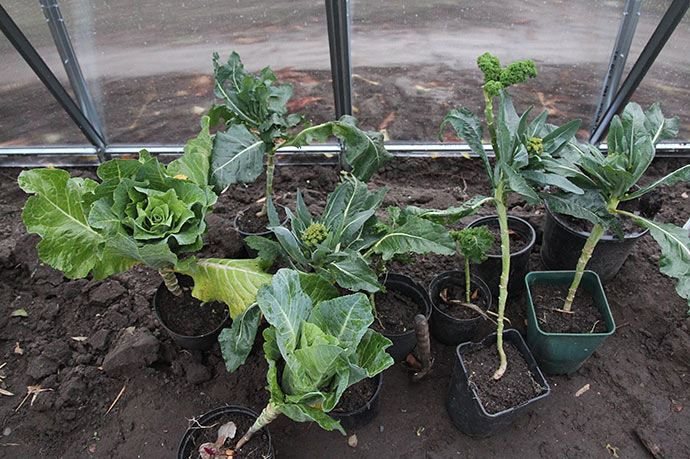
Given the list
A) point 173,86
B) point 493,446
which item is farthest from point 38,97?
point 493,446

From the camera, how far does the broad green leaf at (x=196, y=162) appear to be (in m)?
2.16

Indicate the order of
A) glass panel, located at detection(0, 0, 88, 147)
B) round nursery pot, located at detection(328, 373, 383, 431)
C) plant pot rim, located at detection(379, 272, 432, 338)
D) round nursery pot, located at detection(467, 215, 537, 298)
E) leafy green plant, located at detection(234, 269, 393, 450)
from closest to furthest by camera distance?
leafy green plant, located at detection(234, 269, 393, 450) < round nursery pot, located at detection(328, 373, 383, 431) < plant pot rim, located at detection(379, 272, 432, 338) < round nursery pot, located at detection(467, 215, 537, 298) < glass panel, located at detection(0, 0, 88, 147)

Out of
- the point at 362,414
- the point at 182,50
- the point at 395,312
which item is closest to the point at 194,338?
the point at 362,414

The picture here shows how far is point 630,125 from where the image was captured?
218 centimetres

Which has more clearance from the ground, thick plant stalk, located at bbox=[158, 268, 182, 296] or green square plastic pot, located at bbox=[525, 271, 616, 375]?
thick plant stalk, located at bbox=[158, 268, 182, 296]

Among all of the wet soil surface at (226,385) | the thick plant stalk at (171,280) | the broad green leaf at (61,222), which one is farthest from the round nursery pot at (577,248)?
the broad green leaf at (61,222)

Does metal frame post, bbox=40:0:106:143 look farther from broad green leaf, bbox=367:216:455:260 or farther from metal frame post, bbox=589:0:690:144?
metal frame post, bbox=589:0:690:144

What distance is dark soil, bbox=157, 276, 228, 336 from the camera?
7.71 ft

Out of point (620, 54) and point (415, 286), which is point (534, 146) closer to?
point (415, 286)

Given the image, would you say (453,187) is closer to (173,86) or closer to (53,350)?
(173,86)

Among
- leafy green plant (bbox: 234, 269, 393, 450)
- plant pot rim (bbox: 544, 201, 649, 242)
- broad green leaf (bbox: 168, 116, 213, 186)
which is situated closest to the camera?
leafy green plant (bbox: 234, 269, 393, 450)

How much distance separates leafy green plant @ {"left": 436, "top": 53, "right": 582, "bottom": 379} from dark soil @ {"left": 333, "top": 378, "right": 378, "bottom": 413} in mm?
585

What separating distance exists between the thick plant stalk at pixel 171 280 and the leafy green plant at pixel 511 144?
1381 millimetres

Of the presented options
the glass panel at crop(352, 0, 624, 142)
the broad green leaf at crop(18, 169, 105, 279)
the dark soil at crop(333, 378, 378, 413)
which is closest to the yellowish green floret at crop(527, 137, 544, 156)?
the dark soil at crop(333, 378, 378, 413)
